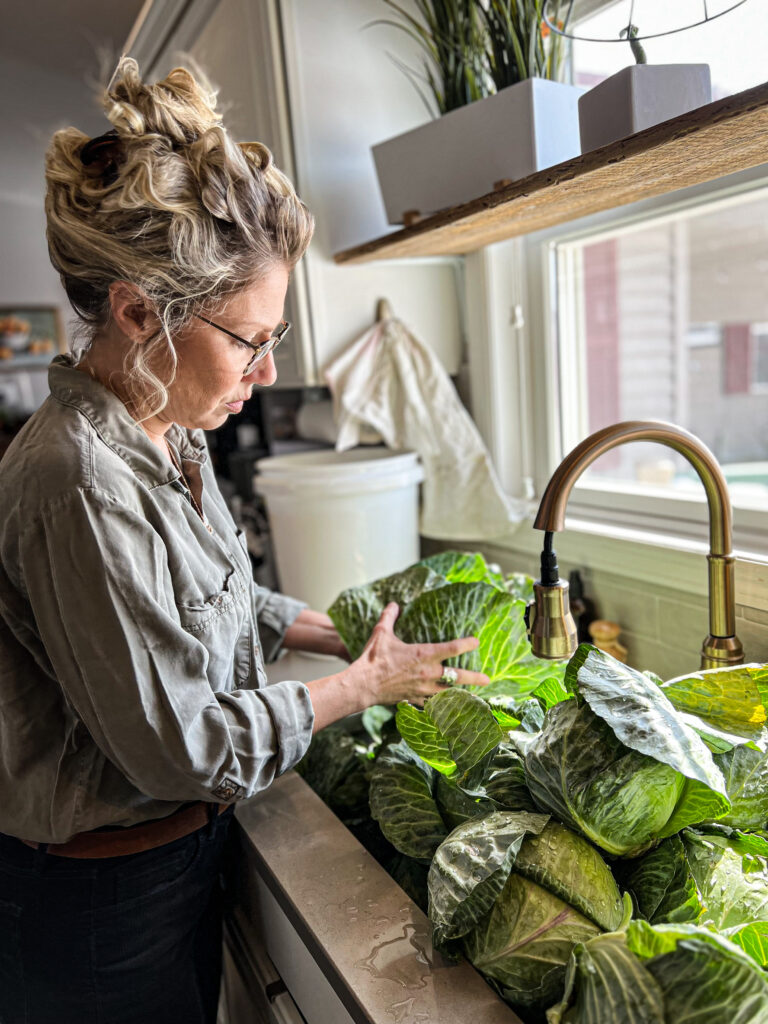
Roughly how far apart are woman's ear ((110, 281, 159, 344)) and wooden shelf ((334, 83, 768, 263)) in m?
0.54

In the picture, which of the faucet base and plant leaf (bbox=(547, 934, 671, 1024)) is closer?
plant leaf (bbox=(547, 934, 671, 1024))

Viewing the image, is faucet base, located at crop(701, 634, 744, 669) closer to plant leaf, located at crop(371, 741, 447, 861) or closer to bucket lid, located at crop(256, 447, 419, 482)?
plant leaf, located at crop(371, 741, 447, 861)

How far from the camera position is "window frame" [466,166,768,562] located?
1.38 m

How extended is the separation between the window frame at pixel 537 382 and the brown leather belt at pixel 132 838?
0.84m

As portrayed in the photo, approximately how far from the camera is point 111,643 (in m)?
0.72

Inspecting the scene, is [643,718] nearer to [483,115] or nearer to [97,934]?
[97,934]

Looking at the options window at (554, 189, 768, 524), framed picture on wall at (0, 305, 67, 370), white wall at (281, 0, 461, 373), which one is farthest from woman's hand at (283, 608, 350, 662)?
framed picture on wall at (0, 305, 67, 370)

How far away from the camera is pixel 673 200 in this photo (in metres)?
1.22

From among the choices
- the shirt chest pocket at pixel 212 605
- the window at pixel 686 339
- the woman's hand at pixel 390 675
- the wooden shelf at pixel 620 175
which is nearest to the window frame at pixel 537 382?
the wooden shelf at pixel 620 175

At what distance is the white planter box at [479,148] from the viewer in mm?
1134

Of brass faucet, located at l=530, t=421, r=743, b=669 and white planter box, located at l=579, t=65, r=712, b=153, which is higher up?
white planter box, located at l=579, t=65, r=712, b=153

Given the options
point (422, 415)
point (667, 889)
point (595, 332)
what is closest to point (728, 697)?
point (667, 889)

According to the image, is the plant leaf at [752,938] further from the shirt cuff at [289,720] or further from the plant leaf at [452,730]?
the shirt cuff at [289,720]

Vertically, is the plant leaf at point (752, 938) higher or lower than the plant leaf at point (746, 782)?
lower
